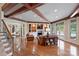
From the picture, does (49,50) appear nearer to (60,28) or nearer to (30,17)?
(60,28)

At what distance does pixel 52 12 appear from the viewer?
3639 millimetres

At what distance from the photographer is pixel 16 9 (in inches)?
139

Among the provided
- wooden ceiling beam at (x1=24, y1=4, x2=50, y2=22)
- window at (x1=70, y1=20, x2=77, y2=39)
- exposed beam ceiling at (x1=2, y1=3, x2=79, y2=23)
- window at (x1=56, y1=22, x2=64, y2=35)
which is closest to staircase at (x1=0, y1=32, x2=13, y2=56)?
exposed beam ceiling at (x1=2, y1=3, x2=79, y2=23)

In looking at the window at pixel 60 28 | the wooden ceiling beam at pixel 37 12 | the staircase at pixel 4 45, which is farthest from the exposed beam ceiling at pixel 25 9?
the staircase at pixel 4 45

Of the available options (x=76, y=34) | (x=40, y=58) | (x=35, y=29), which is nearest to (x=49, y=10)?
(x=35, y=29)

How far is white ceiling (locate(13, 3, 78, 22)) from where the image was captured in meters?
3.52

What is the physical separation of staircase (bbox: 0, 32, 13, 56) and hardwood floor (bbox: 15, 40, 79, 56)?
216 millimetres

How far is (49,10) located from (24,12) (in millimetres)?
555

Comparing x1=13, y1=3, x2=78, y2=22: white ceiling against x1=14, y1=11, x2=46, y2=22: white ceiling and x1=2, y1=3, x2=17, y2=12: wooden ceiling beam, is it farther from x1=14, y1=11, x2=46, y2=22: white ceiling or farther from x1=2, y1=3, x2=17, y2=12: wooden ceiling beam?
x1=2, y1=3, x2=17, y2=12: wooden ceiling beam

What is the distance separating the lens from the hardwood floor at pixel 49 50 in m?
3.68

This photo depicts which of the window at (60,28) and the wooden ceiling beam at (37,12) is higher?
the wooden ceiling beam at (37,12)

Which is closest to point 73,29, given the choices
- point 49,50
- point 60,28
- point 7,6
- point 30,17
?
point 60,28

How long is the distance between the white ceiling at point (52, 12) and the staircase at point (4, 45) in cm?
55

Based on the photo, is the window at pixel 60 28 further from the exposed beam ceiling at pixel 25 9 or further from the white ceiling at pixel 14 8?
the white ceiling at pixel 14 8
